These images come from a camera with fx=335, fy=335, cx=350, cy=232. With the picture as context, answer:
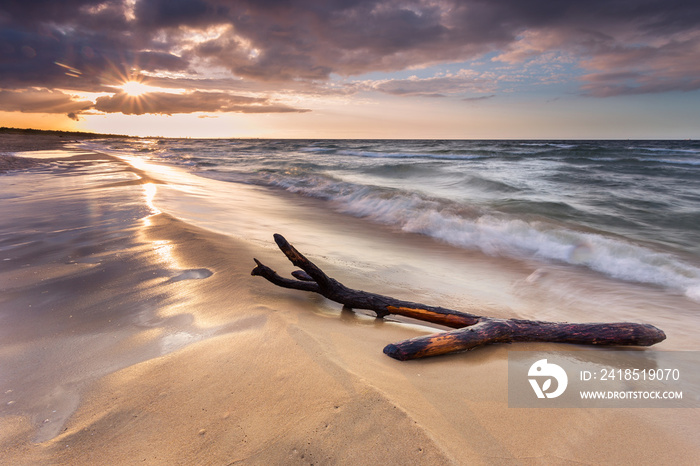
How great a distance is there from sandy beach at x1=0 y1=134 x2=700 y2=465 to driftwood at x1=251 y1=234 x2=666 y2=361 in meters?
0.09

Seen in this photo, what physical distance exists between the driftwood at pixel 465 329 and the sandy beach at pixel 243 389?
0.29 ft

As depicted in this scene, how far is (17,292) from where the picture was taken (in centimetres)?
306

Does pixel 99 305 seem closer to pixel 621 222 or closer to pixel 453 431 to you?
pixel 453 431

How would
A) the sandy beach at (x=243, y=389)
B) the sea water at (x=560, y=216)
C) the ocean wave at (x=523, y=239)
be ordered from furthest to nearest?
the sea water at (x=560, y=216) → the ocean wave at (x=523, y=239) → the sandy beach at (x=243, y=389)

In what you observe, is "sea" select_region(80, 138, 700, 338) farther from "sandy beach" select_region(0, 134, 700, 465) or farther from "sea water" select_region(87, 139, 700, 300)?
"sandy beach" select_region(0, 134, 700, 465)

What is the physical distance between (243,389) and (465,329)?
156cm

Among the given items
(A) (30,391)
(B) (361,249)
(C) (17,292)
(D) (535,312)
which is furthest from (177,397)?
(B) (361,249)

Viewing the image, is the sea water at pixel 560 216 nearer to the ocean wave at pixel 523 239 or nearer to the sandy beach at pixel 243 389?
the ocean wave at pixel 523 239

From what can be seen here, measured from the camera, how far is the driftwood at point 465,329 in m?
2.27

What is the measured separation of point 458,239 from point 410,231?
1.11m

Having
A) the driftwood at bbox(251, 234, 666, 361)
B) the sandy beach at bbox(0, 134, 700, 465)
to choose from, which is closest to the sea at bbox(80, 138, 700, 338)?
the driftwood at bbox(251, 234, 666, 361)

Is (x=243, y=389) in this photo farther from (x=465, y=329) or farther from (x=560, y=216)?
(x=560, y=216)

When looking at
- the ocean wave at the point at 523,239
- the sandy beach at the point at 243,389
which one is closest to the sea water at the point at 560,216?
the ocean wave at the point at 523,239

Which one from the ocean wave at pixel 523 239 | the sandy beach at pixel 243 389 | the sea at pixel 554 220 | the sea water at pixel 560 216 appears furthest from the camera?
the sea water at pixel 560 216
